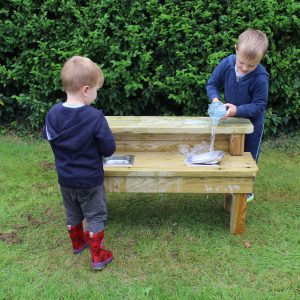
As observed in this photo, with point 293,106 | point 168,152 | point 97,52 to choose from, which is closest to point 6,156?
point 97,52

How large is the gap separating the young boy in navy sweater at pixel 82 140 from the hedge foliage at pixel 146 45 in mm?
2453

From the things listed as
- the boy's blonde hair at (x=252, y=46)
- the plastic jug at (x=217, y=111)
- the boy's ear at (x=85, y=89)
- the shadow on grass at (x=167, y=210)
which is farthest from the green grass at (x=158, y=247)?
the boy's blonde hair at (x=252, y=46)

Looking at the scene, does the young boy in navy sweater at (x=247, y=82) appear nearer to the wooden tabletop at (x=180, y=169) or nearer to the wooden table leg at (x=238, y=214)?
the wooden tabletop at (x=180, y=169)

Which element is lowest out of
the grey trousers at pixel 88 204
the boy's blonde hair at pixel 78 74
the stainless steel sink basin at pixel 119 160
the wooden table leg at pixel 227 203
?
the wooden table leg at pixel 227 203

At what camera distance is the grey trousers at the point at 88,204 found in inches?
126

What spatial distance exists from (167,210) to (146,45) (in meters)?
2.30

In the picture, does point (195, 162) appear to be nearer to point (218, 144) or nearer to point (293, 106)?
point (218, 144)

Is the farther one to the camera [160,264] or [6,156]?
[6,156]

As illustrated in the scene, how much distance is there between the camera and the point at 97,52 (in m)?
5.65

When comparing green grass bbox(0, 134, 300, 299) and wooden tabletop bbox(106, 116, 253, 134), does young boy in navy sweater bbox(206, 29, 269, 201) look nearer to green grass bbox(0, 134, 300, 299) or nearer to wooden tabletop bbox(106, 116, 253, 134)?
wooden tabletop bbox(106, 116, 253, 134)

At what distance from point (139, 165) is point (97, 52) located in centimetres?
252

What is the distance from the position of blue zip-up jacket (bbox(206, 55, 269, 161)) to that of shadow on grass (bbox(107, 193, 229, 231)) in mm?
631

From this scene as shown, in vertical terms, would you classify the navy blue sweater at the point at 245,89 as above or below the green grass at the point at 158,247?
above

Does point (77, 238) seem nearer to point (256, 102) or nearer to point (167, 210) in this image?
point (167, 210)
